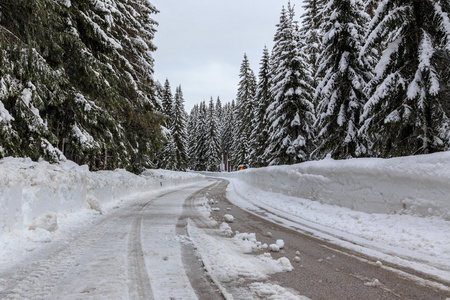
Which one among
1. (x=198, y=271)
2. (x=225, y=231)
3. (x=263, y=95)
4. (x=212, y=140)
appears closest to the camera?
(x=198, y=271)

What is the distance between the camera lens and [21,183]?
5.49 metres

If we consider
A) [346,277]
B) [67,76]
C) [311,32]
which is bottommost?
[346,277]

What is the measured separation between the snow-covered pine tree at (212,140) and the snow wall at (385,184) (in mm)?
51055

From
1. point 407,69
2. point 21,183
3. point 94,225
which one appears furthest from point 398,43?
point 21,183

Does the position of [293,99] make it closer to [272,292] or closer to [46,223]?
[46,223]

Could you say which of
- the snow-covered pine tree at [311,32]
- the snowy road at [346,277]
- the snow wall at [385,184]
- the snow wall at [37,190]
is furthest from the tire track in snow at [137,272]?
the snow-covered pine tree at [311,32]

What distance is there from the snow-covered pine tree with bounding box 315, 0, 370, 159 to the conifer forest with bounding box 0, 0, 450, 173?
2.0 inches

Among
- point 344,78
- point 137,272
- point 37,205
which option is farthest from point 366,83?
point 37,205

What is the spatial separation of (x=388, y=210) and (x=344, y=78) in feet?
27.2

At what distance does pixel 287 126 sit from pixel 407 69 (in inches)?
456

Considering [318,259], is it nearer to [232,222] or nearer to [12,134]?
[232,222]

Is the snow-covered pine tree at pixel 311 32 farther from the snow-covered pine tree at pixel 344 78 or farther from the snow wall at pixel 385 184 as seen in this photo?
the snow wall at pixel 385 184

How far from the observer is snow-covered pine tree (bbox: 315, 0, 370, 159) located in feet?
43.7

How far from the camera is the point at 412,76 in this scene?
29.8 ft
